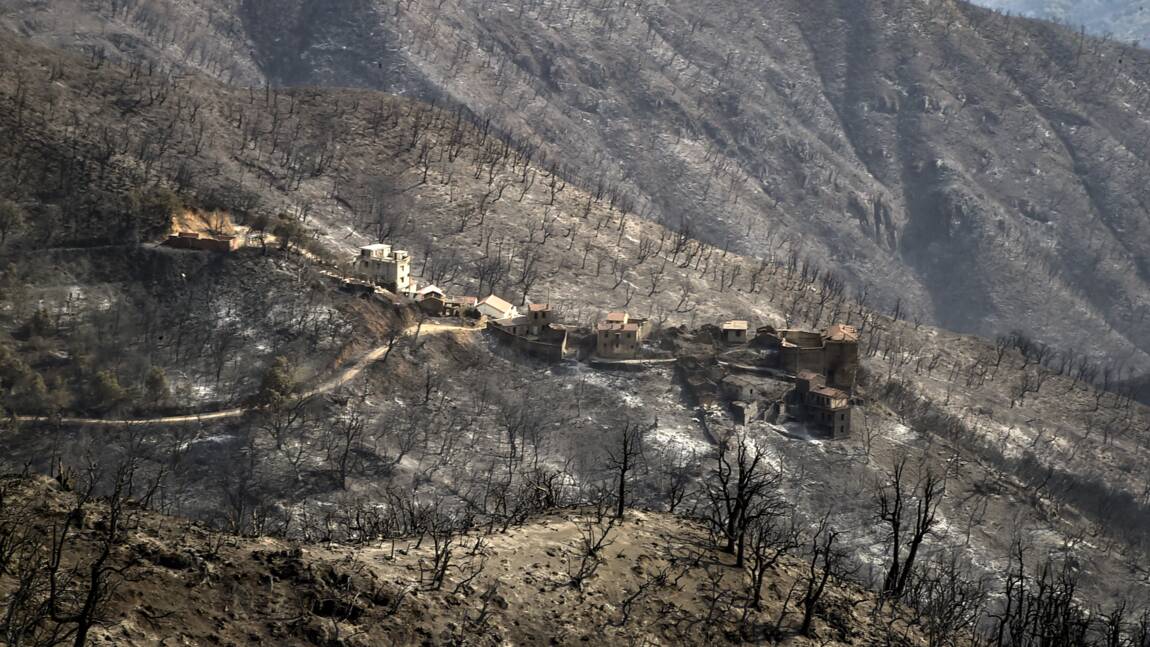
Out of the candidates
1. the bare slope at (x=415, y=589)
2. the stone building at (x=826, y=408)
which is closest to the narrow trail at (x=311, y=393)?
the stone building at (x=826, y=408)

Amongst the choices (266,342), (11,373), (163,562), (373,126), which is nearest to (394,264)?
(266,342)

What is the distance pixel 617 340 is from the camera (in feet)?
390

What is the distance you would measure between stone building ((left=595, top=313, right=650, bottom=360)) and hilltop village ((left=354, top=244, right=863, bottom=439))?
0.09m

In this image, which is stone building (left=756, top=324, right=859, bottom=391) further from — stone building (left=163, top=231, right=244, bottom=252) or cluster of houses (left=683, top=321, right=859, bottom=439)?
stone building (left=163, top=231, right=244, bottom=252)

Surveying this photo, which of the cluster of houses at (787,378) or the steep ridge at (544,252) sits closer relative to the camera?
the steep ridge at (544,252)

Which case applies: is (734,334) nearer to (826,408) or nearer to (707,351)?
(707,351)

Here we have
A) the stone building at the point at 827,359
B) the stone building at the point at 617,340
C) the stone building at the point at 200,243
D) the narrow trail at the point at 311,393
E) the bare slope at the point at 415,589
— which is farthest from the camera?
the stone building at the point at 827,359

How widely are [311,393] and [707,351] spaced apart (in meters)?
37.1

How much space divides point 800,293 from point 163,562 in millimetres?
134958

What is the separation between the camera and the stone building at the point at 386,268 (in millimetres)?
123312

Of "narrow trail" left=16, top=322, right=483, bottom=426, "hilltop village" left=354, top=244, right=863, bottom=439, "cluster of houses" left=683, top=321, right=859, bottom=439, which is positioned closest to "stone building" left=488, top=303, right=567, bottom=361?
"hilltop village" left=354, top=244, right=863, bottom=439

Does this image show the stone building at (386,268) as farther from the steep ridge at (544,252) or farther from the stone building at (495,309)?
the stone building at (495,309)

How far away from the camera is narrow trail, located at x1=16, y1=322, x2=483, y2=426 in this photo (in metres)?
96.9

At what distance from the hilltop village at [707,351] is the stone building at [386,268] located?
94 millimetres
